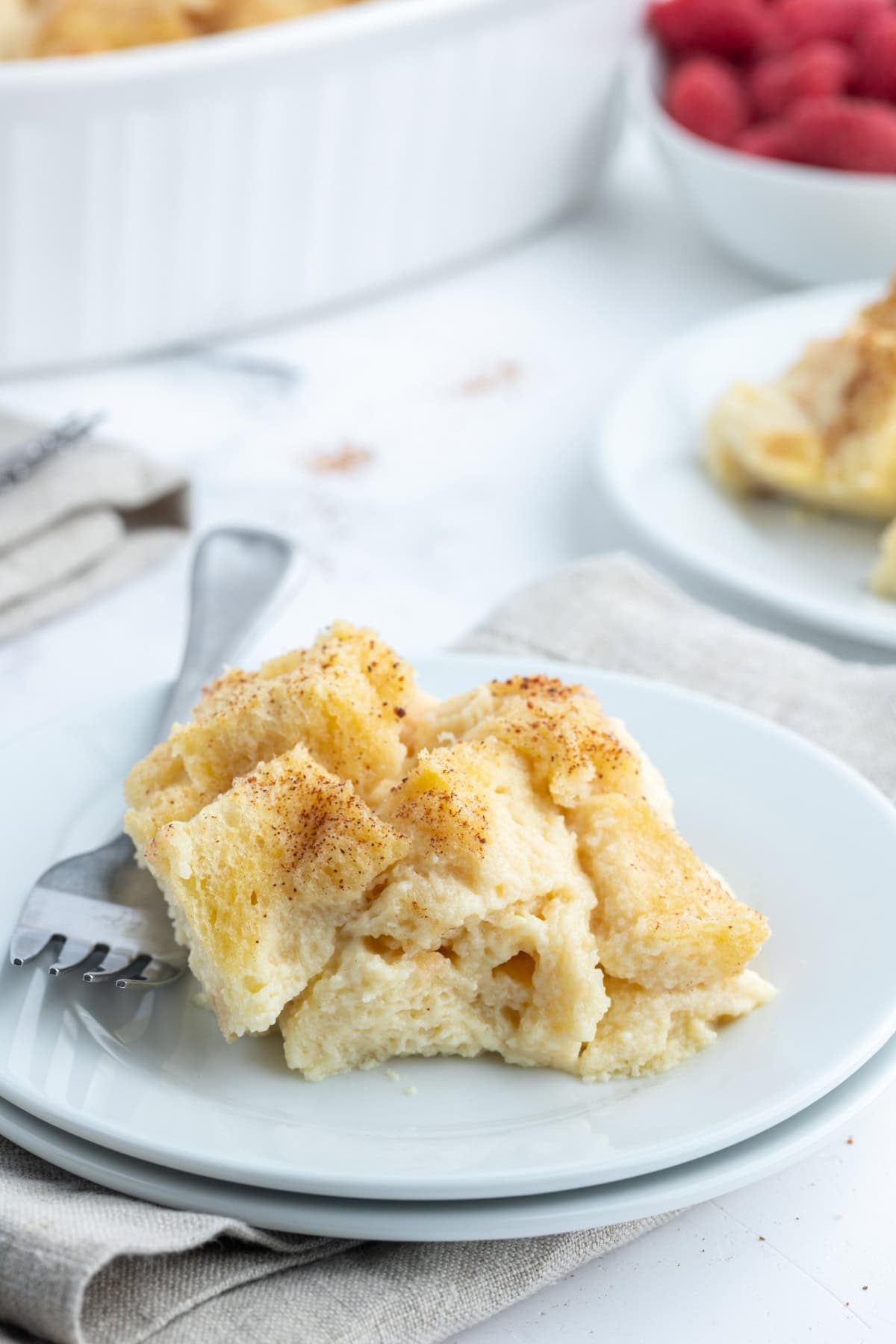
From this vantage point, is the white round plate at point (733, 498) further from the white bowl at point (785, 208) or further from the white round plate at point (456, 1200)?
the white round plate at point (456, 1200)

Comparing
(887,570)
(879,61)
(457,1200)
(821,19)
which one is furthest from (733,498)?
(457,1200)

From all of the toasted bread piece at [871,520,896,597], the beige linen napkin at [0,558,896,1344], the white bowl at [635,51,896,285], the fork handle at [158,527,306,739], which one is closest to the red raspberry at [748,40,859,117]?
A: the white bowl at [635,51,896,285]

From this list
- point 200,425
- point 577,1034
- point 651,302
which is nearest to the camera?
point 577,1034

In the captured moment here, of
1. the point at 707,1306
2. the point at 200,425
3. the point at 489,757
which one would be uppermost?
the point at 489,757

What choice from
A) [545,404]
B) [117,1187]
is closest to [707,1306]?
[117,1187]

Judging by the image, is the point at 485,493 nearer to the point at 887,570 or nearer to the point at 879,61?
the point at 887,570

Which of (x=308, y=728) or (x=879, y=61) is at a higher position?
(x=879, y=61)

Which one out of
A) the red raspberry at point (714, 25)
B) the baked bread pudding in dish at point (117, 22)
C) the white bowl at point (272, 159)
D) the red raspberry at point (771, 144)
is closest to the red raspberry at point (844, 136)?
the red raspberry at point (771, 144)

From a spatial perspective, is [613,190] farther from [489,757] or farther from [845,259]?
[489,757]
